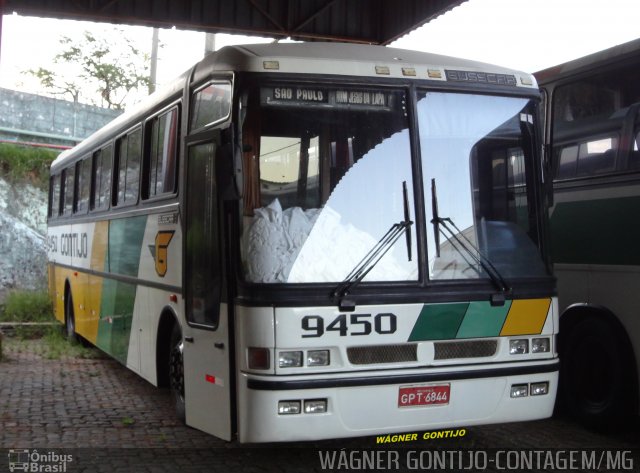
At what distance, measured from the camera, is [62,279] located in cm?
1390

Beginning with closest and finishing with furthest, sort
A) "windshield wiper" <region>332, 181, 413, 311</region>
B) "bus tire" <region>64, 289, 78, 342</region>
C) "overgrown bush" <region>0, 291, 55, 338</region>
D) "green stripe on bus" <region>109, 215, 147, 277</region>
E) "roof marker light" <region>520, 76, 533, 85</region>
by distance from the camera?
1. "windshield wiper" <region>332, 181, 413, 311</region>
2. "roof marker light" <region>520, 76, 533, 85</region>
3. "green stripe on bus" <region>109, 215, 147, 277</region>
4. "bus tire" <region>64, 289, 78, 342</region>
5. "overgrown bush" <region>0, 291, 55, 338</region>

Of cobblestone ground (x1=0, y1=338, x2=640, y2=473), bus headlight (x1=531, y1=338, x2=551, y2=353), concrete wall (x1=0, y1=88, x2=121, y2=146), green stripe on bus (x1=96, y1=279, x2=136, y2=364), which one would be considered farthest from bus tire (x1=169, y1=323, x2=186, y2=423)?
concrete wall (x1=0, y1=88, x2=121, y2=146)

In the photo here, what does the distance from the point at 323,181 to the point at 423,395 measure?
1608mm

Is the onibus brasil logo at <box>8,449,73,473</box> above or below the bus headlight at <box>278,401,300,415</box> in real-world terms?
below

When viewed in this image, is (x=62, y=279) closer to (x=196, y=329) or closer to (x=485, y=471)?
(x=196, y=329)

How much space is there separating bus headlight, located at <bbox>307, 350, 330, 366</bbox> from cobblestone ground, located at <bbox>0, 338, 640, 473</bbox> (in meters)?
1.23

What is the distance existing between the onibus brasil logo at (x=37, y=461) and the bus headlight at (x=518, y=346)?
11.1 feet

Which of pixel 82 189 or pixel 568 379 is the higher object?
pixel 82 189

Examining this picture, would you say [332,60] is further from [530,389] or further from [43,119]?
[43,119]

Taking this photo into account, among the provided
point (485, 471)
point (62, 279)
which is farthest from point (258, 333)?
point (62, 279)

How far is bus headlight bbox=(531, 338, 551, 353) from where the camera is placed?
A: 20.6 ft

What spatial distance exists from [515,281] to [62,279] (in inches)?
373

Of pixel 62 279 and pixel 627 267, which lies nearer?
pixel 627 267

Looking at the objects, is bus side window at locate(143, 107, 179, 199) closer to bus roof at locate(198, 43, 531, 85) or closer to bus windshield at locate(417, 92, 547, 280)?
bus roof at locate(198, 43, 531, 85)
